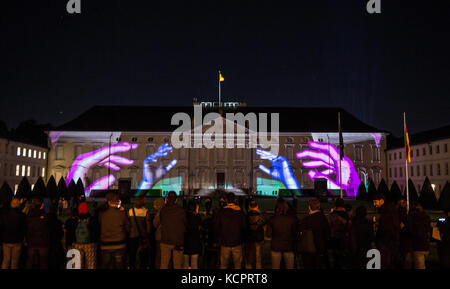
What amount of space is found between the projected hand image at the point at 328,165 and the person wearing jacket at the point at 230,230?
47.2m

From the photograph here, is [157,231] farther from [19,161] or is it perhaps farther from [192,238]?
[19,161]

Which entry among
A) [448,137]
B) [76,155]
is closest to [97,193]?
[76,155]

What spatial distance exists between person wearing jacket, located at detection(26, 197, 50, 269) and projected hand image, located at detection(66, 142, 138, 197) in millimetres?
46378

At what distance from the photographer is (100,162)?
53094 millimetres

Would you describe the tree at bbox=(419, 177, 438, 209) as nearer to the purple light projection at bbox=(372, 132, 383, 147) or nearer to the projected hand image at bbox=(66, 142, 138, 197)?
the purple light projection at bbox=(372, 132, 383, 147)

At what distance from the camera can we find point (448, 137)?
44625 millimetres

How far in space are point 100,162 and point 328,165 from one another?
30747 millimetres

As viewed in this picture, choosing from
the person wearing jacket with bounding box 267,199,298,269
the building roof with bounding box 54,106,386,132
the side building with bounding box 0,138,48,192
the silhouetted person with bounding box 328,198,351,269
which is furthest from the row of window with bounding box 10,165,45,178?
the person wearing jacket with bounding box 267,199,298,269

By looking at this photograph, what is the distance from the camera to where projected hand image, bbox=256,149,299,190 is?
53.0 meters

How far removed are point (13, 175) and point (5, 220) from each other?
149 feet

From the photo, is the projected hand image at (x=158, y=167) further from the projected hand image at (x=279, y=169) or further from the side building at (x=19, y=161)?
the side building at (x=19, y=161)

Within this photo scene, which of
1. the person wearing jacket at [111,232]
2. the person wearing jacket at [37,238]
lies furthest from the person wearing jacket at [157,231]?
the person wearing jacket at [37,238]

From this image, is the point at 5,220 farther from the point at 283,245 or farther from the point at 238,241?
the point at 283,245

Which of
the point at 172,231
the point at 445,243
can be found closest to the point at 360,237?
the point at 445,243
